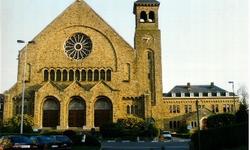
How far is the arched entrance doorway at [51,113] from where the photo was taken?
5875 centimetres

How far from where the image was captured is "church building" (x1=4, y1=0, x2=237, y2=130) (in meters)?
58.5

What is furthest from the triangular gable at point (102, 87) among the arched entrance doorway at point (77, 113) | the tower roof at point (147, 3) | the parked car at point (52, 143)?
the parked car at point (52, 143)

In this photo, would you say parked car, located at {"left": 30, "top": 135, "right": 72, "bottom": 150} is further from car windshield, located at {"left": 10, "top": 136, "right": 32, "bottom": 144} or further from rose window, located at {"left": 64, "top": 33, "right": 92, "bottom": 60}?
rose window, located at {"left": 64, "top": 33, "right": 92, "bottom": 60}

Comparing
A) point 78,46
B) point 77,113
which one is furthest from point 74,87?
point 78,46

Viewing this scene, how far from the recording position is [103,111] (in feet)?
195

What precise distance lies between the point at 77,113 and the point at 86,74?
6.48m

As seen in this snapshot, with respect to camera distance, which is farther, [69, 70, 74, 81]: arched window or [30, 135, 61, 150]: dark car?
[69, 70, 74, 81]: arched window

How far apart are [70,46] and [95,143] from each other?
29831mm

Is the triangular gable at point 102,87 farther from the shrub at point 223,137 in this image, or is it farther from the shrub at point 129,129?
the shrub at point 223,137

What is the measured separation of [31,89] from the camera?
2366 inches

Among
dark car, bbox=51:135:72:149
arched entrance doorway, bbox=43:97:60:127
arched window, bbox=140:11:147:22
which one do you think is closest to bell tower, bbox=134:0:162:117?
arched window, bbox=140:11:147:22

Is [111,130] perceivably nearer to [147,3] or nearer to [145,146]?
[145,146]

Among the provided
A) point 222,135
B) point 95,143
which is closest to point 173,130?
point 95,143

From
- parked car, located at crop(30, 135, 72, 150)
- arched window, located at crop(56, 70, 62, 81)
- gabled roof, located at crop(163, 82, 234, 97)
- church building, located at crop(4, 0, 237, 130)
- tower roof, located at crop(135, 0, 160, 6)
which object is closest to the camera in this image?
parked car, located at crop(30, 135, 72, 150)
